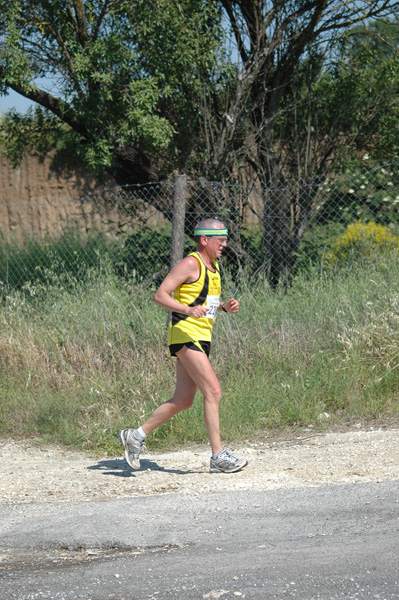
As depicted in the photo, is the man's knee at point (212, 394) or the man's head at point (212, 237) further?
the man's head at point (212, 237)

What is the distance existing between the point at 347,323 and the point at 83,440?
9.45ft

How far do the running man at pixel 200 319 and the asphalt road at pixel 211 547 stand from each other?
1.86ft

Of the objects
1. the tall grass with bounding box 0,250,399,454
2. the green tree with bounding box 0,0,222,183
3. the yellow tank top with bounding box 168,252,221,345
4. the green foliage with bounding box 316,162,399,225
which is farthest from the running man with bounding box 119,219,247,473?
the green foliage with bounding box 316,162,399,225

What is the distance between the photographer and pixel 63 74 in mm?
9953

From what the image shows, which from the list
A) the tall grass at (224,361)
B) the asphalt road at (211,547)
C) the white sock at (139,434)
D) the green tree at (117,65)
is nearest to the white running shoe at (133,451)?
the white sock at (139,434)

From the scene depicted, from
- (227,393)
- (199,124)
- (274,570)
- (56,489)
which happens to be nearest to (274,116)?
(199,124)

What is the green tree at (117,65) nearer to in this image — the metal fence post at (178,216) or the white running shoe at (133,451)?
the metal fence post at (178,216)

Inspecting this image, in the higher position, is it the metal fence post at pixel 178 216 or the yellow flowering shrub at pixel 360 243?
the metal fence post at pixel 178 216

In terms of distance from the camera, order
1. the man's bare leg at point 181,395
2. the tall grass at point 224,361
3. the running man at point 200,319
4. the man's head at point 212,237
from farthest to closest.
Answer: the tall grass at point 224,361 < the man's bare leg at point 181,395 < the man's head at point 212,237 < the running man at point 200,319

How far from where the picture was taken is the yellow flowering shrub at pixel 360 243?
378 inches

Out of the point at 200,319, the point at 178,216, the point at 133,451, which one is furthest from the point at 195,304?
the point at 178,216

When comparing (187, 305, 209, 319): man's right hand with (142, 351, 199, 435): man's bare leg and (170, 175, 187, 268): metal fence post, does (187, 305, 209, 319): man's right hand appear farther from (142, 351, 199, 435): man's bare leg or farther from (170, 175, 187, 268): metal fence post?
(170, 175, 187, 268): metal fence post

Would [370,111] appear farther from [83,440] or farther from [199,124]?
[83,440]

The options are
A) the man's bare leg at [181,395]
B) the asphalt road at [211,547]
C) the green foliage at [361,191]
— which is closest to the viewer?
the asphalt road at [211,547]
